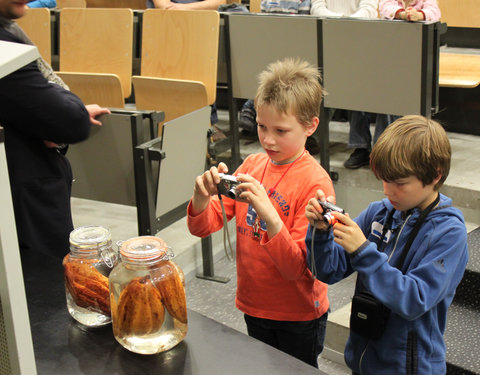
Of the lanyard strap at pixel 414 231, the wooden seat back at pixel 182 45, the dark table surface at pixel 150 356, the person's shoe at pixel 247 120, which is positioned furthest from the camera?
the person's shoe at pixel 247 120

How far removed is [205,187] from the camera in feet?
4.57

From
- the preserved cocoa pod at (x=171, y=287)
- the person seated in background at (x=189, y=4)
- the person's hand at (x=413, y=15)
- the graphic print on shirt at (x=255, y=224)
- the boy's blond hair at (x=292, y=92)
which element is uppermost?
the person seated in background at (x=189, y=4)

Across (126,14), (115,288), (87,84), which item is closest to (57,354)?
(115,288)

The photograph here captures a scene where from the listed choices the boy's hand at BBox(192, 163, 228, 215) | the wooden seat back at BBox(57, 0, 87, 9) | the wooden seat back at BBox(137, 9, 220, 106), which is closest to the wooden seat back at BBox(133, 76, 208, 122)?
the wooden seat back at BBox(137, 9, 220, 106)

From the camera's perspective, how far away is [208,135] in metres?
2.88

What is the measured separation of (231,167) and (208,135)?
2.60ft

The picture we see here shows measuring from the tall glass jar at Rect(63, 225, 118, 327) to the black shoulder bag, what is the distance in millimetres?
533

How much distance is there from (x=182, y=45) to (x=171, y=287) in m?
2.67

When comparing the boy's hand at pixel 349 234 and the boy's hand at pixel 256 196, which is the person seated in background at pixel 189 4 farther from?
the boy's hand at pixel 349 234

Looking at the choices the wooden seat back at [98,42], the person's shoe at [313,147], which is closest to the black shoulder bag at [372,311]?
the person's shoe at [313,147]

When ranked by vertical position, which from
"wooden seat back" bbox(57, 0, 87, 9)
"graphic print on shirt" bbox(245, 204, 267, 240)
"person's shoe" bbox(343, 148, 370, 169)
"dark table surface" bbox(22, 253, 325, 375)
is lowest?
"person's shoe" bbox(343, 148, 370, 169)

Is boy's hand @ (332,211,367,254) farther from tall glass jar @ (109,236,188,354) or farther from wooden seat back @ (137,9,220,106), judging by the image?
wooden seat back @ (137,9,220,106)

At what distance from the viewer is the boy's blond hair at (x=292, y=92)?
4.81 feet

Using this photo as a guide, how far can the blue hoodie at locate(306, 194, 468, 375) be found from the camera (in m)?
1.20
